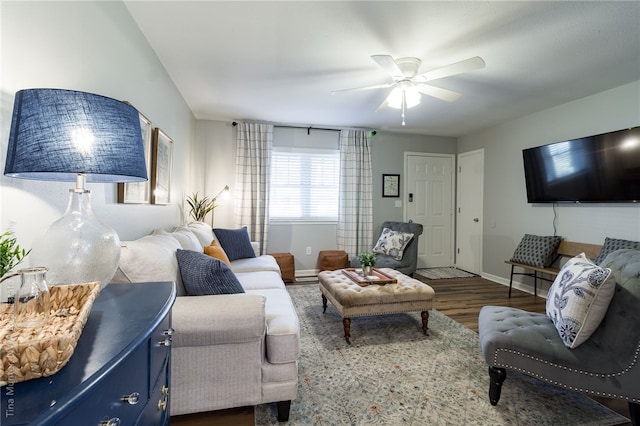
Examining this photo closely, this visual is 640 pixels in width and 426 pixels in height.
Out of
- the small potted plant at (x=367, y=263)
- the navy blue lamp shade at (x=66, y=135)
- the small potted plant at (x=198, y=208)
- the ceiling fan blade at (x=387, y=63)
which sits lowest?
the small potted plant at (x=367, y=263)

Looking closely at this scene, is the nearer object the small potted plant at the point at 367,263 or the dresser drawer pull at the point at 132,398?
the dresser drawer pull at the point at 132,398

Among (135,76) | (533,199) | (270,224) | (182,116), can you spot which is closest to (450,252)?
(533,199)

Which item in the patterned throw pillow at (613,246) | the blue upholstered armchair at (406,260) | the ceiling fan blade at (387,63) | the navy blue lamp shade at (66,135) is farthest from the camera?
the blue upholstered armchair at (406,260)

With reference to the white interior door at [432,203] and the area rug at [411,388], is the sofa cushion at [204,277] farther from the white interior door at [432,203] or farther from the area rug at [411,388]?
the white interior door at [432,203]

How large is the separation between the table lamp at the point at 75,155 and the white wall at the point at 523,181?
425 centimetres

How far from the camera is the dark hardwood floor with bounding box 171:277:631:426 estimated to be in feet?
5.24

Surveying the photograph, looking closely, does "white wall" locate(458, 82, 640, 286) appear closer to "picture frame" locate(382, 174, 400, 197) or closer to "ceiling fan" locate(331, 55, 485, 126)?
"picture frame" locate(382, 174, 400, 197)

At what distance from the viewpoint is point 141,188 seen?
2219 millimetres

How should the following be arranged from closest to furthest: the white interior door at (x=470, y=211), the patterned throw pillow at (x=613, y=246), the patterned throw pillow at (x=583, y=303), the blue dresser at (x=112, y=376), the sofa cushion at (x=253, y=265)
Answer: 1. the blue dresser at (x=112, y=376)
2. the patterned throw pillow at (x=583, y=303)
3. the patterned throw pillow at (x=613, y=246)
4. the sofa cushion at (x=253, y=265)
5. the white interior door at (x=470, y=211)

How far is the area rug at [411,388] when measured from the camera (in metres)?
1.63

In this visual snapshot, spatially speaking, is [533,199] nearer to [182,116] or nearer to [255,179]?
[255,179]

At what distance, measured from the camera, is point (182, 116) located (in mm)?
3549

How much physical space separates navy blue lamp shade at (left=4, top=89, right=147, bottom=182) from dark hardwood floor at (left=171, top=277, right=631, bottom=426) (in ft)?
4.65

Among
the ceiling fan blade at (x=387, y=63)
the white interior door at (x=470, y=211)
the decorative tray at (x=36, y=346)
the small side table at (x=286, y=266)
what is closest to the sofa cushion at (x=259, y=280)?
the small side table at (x=286, y=266)
